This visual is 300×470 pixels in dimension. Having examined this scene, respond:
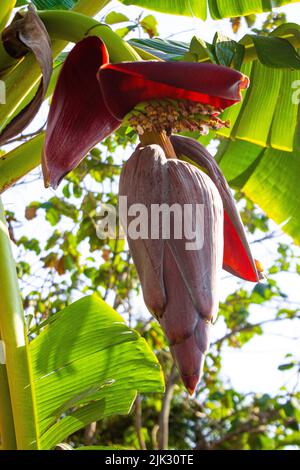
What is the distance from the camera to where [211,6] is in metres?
0.92

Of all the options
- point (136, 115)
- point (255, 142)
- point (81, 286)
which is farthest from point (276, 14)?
point (136, 115)

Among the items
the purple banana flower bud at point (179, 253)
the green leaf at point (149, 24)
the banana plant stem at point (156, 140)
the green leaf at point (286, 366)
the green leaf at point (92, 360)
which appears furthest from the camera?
the green leaf at point (286, 366)

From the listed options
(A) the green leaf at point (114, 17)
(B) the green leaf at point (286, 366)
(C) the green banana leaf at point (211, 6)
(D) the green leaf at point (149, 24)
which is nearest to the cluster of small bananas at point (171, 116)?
(C) the green banana leaf at point (211, 6)

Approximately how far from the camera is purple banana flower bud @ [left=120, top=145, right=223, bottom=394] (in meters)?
0.34

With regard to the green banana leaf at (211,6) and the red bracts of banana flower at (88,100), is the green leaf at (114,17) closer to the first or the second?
the green banana leaf at (211,6)

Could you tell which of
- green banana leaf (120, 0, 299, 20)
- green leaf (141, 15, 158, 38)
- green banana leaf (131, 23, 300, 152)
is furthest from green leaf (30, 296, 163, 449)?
green leaf (141, 15, 158, 38)

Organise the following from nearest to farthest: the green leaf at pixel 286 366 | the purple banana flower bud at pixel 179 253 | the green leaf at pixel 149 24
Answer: the purple banana flower bud at pixel 179 253 < the green leaf at pixel 149 24 < the green leaf at pixel 286 366

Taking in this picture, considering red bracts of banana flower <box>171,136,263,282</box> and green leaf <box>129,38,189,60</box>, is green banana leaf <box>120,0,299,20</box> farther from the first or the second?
red bracts of banana flower <box>171,136,263,282</box>

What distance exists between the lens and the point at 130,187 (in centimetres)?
39

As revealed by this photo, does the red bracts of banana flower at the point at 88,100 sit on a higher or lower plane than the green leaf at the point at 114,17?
higher

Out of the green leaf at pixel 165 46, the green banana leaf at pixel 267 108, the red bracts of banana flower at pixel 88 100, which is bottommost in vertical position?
the green banana leaf at pixel 267 108

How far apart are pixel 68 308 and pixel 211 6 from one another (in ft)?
1.73

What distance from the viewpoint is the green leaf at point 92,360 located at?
0.67 meters
